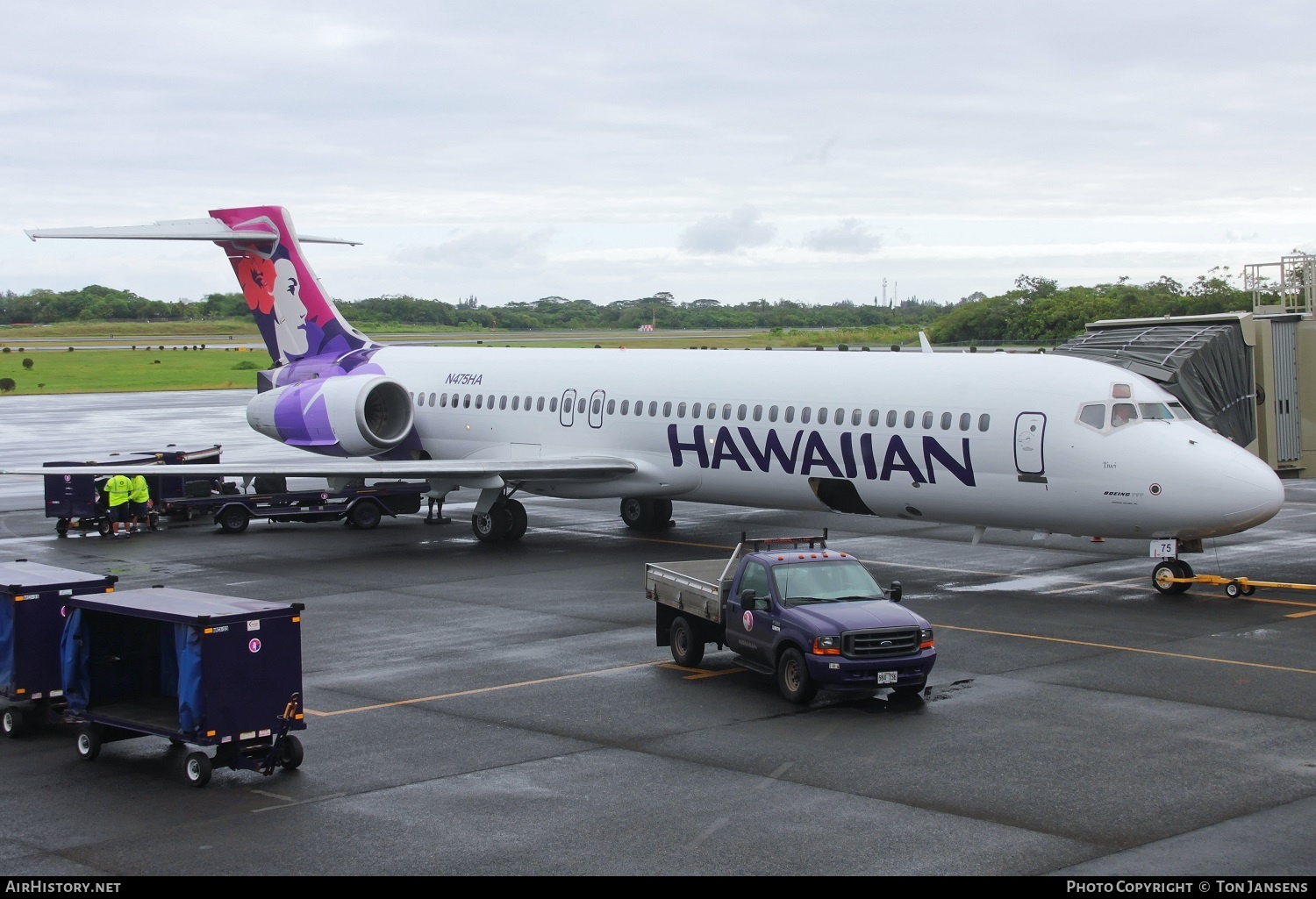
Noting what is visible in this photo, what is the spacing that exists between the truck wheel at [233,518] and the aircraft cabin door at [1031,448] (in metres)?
18.5

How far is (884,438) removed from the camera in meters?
24.3

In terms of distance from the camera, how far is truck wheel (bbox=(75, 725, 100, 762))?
1391 cm

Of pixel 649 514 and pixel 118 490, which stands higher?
pixel 118 490

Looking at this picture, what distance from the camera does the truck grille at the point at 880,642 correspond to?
606 inches

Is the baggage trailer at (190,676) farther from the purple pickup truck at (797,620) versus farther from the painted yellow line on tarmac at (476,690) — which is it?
the purple pickup truck at (797,620)

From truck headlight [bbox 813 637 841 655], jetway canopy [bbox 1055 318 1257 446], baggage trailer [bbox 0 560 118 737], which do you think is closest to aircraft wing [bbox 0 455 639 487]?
jetway canopy [bbox 1055 318 1257 446]

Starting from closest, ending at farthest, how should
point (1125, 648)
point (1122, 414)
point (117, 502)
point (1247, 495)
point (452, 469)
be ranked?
point (1125, 648) → point (1247, 495) → point (1122, 414) → point (452, 469) → point (117, 502)

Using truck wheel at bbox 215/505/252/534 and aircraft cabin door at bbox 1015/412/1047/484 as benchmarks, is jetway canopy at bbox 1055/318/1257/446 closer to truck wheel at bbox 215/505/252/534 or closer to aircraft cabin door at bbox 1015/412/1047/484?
aircraft cabin door at bbox 1015/412/1047/484

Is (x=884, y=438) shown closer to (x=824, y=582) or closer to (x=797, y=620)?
(x=824, y=582)

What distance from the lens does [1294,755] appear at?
13.6m

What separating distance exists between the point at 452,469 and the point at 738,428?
6.15 m

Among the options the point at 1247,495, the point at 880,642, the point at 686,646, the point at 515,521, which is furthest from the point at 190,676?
the point at 515,521

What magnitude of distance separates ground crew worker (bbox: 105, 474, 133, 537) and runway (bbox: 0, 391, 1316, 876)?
281 inches
